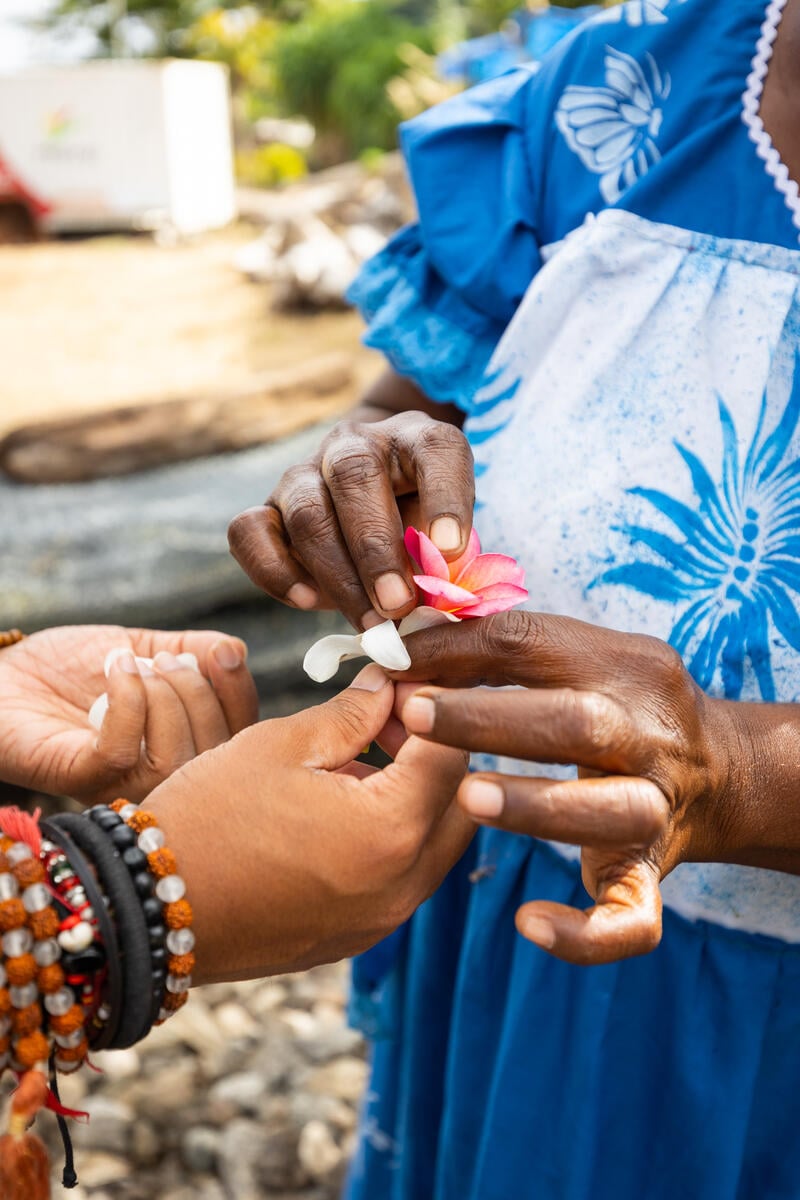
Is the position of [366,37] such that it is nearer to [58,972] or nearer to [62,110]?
[62,110]

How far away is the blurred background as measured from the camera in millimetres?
2541

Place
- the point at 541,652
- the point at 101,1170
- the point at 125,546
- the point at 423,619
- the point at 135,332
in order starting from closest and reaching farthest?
the point at 541,652
the point at 423,619
the point at 101,1170
the point at 125,546
the point at 135,332

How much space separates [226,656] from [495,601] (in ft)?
1.42

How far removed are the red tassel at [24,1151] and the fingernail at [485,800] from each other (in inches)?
16.8

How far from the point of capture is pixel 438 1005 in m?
1.67

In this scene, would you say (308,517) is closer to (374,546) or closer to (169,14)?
(374,546)

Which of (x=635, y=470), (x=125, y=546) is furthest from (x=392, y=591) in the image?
(x=125, y=546)

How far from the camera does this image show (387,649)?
1051 mm

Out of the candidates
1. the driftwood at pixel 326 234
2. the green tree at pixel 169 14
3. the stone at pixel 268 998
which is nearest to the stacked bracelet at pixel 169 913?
the stone at pixel 268 998

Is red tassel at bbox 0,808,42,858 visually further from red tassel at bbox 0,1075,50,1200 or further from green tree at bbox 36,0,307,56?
green tree at bbox 36,0,307,56

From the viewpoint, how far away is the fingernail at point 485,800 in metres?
0.82

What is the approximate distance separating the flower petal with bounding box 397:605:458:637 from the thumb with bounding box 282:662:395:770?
2.4 inches

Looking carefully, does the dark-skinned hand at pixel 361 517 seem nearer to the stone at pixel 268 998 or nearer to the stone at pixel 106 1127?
the stone at pixel 106 1127

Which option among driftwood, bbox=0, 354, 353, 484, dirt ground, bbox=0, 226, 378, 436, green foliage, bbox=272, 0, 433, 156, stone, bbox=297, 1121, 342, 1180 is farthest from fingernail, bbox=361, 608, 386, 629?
green foliage, bbox=272, 0, 433, 156
